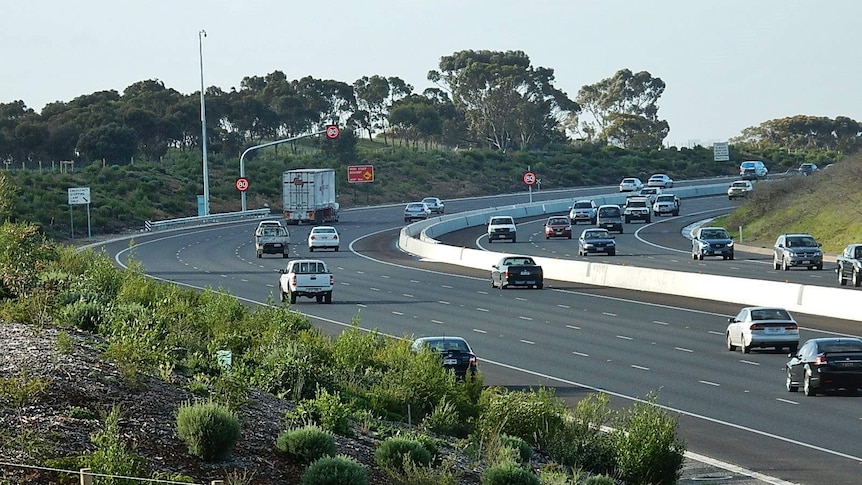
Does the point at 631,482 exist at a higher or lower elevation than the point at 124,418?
lower

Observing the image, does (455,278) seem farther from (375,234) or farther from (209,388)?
(209,388)

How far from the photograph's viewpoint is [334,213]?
101188 mm

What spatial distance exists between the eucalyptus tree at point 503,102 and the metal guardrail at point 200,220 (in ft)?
270

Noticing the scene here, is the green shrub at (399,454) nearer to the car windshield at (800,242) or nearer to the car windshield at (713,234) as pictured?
the car windshield at (800,242)

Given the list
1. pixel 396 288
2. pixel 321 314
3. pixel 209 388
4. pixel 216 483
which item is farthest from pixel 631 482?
pixel 396 288

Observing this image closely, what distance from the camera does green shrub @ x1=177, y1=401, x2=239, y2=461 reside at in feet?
44.2

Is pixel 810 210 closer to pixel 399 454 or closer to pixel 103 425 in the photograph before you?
pixel 399 454

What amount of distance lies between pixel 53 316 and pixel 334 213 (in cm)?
7927

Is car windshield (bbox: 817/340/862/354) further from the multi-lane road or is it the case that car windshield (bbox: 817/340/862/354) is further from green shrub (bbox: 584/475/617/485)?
green shrub (bbox: 584/475/617/485)

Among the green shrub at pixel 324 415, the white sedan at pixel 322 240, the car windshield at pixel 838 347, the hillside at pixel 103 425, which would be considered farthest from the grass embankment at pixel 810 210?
the hillside at pixel 103 425

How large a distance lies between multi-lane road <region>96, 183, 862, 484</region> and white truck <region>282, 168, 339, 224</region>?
11.9 m

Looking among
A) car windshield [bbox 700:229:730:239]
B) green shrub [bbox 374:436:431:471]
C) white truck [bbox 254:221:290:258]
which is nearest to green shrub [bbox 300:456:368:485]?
green shrub [bbox 374:436:431:471]

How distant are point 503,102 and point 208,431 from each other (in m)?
178

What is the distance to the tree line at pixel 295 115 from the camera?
14488cm
